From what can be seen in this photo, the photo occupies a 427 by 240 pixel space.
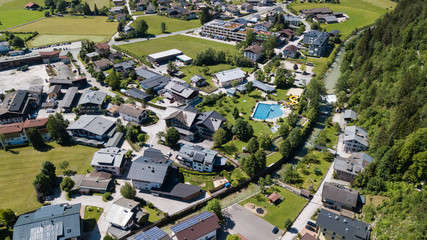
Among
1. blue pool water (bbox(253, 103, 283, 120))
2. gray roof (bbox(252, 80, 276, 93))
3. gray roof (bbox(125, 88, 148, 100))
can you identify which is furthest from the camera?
gray roof (bbox(252, 80, 276, 93))

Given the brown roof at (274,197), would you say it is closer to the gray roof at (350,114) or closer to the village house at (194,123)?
the village house at (194,123)

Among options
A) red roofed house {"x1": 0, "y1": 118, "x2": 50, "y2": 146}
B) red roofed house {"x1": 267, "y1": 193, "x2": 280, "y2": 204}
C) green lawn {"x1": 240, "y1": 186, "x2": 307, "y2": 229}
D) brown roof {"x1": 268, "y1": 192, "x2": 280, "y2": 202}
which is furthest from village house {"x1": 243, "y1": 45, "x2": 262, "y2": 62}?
red roofed house {"x1": 0, "y1": 118, "x2": 50, "y2": 146}

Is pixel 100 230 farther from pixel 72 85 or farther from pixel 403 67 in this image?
pixel 403 67

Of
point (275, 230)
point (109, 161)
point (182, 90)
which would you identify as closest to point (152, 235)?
point (275, 230)

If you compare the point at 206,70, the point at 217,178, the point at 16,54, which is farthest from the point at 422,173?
the point at 16,54

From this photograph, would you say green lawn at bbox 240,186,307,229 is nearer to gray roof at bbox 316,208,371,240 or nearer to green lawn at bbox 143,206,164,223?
gray roof at bbox 316,208,371,240

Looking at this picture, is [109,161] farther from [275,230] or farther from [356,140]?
[356,140]

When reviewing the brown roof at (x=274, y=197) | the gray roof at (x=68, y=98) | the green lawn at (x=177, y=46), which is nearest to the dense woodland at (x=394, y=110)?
the brown roof at (x=274, y=197)
